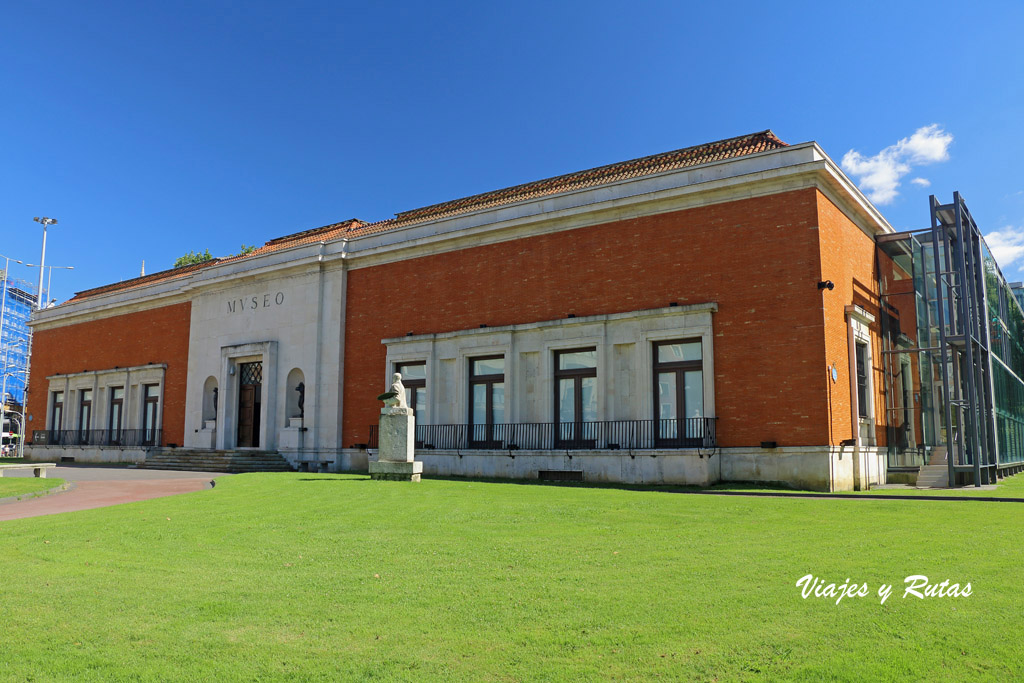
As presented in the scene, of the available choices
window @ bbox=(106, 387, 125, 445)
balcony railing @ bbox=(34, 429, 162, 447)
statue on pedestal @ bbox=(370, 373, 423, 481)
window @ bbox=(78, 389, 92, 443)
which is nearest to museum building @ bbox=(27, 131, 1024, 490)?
balcony railing @ bbox=(34, 429, 162, 447)

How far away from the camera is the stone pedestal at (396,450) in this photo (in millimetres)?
17812

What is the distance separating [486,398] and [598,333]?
423 cm

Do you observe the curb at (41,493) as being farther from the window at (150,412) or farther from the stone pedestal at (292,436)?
the window at (150,412)

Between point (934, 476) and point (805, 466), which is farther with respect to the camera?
point (934, 476)

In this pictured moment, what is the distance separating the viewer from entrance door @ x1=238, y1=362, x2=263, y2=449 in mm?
28375

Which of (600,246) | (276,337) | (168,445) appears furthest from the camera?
(168,445)

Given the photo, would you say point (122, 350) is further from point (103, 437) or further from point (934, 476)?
point (934, 476)

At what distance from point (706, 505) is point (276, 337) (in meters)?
19.4

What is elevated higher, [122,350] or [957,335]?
[122,350]

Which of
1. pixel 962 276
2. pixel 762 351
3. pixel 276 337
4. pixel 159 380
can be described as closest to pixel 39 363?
pixel 159 380

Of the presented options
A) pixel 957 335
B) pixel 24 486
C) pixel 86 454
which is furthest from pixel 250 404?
pixel 957 335

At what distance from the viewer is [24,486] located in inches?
655

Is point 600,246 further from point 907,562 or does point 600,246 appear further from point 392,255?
point 907,562

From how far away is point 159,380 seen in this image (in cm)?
3186
